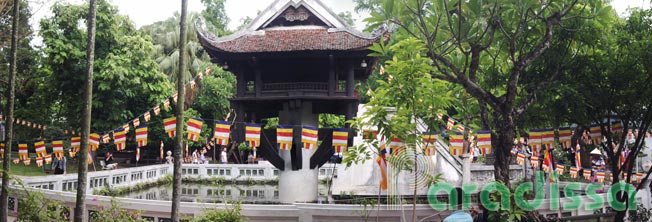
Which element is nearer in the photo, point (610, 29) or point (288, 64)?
point (610, 29)

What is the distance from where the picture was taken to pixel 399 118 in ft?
29.0

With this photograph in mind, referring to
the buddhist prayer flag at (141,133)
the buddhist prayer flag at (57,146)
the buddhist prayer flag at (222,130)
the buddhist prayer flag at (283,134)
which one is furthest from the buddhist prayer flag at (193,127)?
the buddhist prayer flag at (57,146)

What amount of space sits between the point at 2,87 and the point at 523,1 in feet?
97.9

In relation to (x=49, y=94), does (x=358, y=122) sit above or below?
below

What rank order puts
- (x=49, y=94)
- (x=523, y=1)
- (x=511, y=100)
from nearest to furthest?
(x=523, y=1) → (x=511, y=100) → (x=49, y=94)

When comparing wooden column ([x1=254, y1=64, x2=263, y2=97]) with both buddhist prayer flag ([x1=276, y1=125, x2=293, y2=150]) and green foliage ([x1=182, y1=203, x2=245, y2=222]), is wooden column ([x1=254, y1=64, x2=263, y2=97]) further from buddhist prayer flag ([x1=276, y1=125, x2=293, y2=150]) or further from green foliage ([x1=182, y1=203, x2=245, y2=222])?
green foliage ([x1=182, y1=203, x2=245, y2=222])

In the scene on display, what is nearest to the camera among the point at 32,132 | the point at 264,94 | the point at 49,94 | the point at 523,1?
the point at 523,1

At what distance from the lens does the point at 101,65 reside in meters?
26.1

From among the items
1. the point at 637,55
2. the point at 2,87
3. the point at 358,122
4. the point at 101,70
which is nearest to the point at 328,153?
the point at 358,122

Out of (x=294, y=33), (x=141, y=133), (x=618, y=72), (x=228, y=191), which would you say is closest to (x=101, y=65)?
(x=228, y=191)

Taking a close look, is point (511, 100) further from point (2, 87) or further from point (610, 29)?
point (2, 87)

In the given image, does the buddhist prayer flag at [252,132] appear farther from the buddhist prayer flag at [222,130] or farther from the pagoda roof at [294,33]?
the pagoda roof at [294,33]

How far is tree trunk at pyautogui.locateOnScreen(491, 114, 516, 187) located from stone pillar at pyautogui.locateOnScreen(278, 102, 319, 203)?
9.65 m

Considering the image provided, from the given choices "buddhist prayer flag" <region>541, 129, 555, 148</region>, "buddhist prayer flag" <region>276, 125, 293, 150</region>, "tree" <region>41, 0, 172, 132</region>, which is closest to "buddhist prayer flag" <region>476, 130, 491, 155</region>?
"buddhist prayer flag" <region>541, 129, 555, 148</region>
